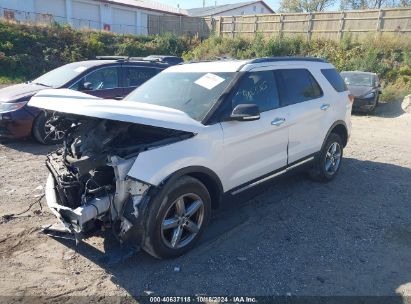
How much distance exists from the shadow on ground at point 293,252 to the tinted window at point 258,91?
107 centimetres

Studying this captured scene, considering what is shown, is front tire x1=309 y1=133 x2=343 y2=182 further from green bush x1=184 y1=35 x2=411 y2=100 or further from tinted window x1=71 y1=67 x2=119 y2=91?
green bush x1=184 y1=35 x2=411 y2=100

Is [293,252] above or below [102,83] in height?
below

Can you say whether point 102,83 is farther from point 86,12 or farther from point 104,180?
point 86,12

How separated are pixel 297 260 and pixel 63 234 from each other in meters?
2.42

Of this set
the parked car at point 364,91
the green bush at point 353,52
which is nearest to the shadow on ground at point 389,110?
the parked car at point 364,91

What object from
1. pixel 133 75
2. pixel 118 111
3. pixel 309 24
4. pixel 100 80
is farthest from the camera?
pixel 309 24

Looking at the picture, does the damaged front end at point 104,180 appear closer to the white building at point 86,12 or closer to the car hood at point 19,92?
the car hood at point 19,92

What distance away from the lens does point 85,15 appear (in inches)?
1382

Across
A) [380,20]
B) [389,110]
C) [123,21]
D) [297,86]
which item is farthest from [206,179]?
[123,21]

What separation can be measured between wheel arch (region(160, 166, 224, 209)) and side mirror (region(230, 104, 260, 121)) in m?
0.63

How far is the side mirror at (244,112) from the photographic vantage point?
12.2 feet

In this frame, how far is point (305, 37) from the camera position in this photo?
25031 mm

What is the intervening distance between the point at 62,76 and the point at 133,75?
5.19 ft

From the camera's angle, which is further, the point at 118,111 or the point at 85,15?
the point at 85,15
